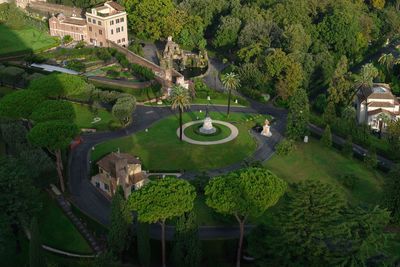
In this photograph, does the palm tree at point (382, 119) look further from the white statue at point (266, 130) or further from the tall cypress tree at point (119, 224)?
the tall cypress tree at point (119, 224)

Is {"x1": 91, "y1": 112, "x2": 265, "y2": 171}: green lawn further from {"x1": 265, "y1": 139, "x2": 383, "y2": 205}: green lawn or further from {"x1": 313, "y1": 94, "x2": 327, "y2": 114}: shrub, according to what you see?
{"x1": 313, "y1": 94, "x2": 327, "y2": 114}: shrub

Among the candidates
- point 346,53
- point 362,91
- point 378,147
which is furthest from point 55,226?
point 346,53

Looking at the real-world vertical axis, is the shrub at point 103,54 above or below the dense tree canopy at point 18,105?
below

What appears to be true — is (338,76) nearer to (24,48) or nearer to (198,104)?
(198,104)

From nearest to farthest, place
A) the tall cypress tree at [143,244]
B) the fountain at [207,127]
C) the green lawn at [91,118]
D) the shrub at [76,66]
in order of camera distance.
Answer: the tall cypress tree at [143,244]
the fountain at [207,127]
the green lawn at [91,118]
the shrub at [76,66]

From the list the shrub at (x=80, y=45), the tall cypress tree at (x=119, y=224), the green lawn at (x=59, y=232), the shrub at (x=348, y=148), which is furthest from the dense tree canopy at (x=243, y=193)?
the shrub at (x=80, y=45)

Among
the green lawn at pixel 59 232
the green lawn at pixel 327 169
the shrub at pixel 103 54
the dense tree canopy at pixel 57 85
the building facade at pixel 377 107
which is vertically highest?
the dense tree canopy at pixel 57 85
